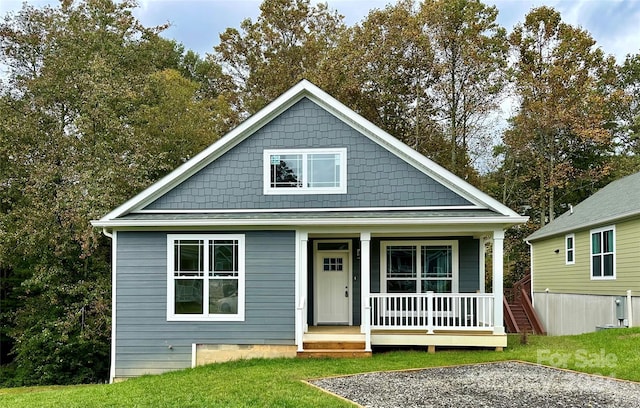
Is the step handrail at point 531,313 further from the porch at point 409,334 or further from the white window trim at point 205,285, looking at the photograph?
the white window trim at point 205,285

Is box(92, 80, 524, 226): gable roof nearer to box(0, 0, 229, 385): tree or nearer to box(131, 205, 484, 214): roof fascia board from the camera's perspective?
box(131, 205, 484, 214): roof fascia board

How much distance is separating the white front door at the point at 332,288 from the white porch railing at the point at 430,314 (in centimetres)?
94

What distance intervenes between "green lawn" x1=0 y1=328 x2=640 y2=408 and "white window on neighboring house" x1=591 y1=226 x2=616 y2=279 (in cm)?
342

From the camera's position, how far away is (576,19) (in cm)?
2497

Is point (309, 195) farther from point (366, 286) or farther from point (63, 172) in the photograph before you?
point (63, 172)

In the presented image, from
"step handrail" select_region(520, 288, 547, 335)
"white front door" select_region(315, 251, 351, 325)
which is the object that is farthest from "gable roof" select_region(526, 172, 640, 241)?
"white front door" select_region(315, 251, 351, 325)

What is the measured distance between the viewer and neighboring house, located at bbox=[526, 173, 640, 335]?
14.2 m

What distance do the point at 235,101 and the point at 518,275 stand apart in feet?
55.7

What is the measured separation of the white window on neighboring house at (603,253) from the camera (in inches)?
601

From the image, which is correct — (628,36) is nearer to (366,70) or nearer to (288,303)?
(366,70)

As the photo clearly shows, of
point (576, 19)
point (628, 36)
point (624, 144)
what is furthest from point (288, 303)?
point (628, 36)

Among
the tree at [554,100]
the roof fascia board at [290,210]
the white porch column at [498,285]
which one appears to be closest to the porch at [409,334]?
the white porch column at [498,285]

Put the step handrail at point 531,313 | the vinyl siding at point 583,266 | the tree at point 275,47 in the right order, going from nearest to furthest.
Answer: the vinyl siding at point 583,266, the step handrail at point 531,313, the tree at point 275,47

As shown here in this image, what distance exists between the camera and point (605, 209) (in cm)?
1627
